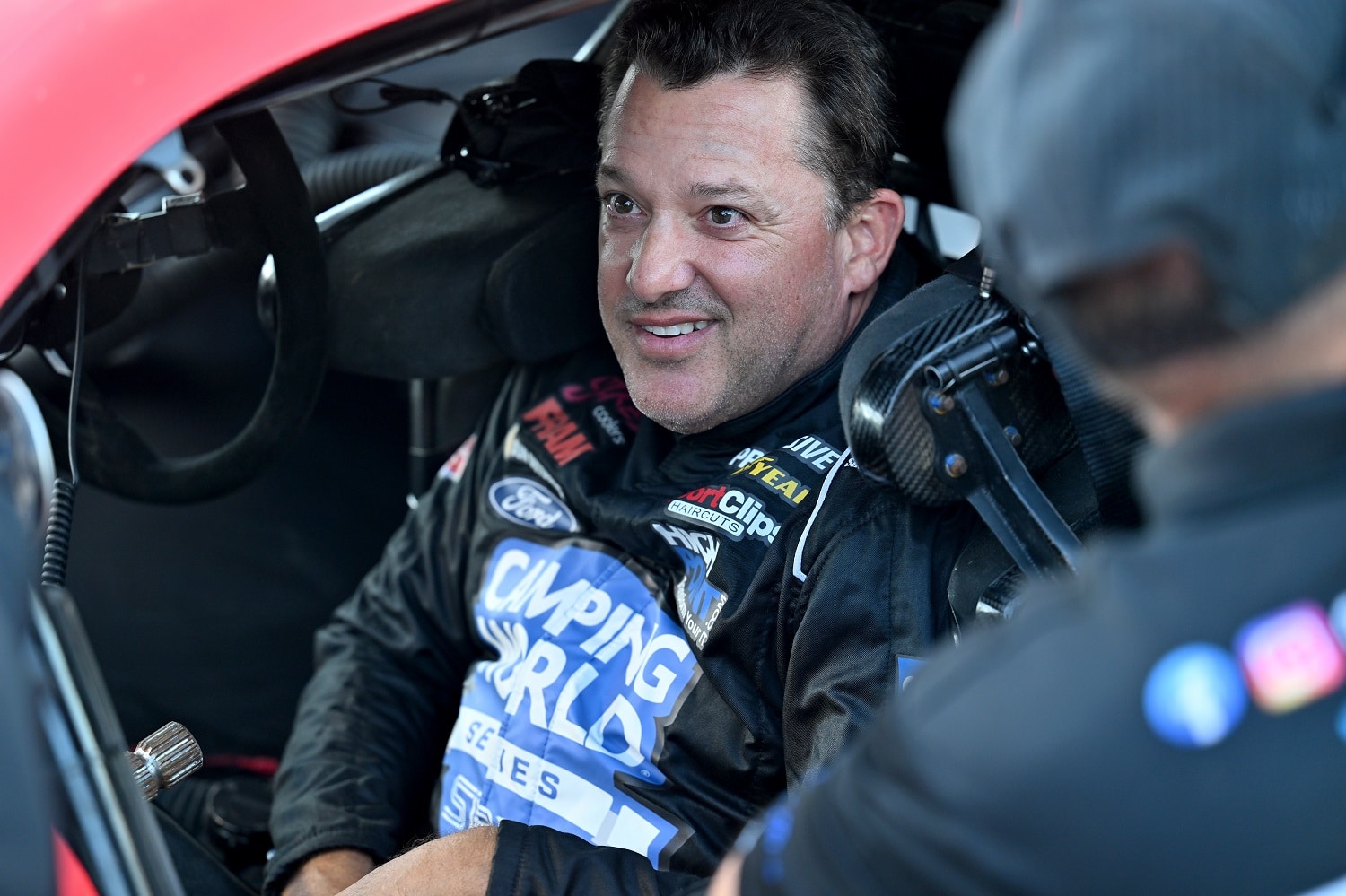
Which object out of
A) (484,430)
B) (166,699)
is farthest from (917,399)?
(166,699)

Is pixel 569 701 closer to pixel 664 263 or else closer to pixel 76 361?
pixel 664 263

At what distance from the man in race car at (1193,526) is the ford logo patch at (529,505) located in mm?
1041

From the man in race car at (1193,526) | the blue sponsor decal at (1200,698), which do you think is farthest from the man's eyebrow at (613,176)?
the blue sponsor decal at (1200,698)

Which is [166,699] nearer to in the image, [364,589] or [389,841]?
[364,589]

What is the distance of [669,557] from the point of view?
→ 1.38m

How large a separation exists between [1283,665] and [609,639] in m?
0.95

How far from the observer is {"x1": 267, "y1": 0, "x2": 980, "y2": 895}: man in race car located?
3.88 feet

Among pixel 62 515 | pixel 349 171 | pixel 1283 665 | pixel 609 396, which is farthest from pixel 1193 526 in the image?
pixel 349 171

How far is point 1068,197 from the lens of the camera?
0.52 metres

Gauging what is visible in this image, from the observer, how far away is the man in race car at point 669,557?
46.6 inches

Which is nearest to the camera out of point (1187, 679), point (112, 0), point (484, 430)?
point (1187, 679)

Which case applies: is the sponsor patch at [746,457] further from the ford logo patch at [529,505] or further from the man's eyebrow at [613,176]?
the man's eyebrow at [613,176]

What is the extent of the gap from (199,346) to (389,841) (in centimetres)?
84

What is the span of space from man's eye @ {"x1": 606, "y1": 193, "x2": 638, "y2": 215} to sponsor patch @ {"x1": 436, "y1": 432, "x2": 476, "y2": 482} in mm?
419
